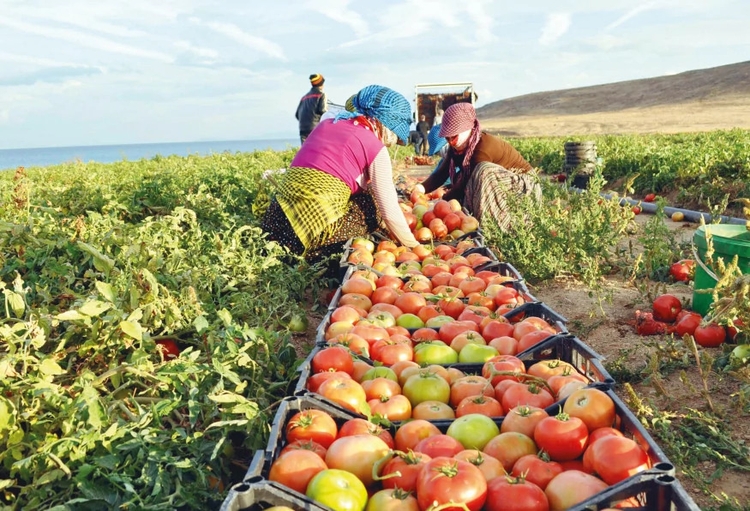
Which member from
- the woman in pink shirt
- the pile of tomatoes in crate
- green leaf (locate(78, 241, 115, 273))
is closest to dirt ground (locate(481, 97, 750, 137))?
the woman in pink shirt

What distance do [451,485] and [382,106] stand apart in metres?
3.55

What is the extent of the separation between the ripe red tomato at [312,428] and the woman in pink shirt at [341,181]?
261 centimetres

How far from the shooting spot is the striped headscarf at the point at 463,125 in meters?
5.79

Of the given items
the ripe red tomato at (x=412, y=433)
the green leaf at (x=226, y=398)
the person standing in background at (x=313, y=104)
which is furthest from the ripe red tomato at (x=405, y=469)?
the person standing in background at (x=313, y=104)

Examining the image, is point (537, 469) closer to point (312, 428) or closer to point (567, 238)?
point (312, 428)

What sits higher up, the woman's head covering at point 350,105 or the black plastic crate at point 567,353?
the woman's head covering at point 350,105

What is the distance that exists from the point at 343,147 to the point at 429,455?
3.10 metres

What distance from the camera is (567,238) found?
181 inches

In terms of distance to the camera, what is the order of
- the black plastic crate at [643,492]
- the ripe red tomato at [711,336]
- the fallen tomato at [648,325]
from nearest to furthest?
the black plastic crate at [643,492] → the ripe red tomato at [711,336] → the fallen tomato at [648,325]

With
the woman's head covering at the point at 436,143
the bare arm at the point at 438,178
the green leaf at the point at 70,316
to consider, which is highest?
the woman's head covering at the point at 436,143

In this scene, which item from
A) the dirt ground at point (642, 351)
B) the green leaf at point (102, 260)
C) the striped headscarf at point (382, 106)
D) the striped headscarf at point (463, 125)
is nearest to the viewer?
the dirt ground at point (642, 351)

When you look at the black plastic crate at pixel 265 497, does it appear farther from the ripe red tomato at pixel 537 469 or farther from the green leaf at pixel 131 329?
the green leaf at pixel 131 329

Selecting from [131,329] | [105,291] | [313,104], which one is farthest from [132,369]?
[313,104]

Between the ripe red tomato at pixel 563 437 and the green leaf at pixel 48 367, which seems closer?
the ripe red tomato at pixel 563 437
